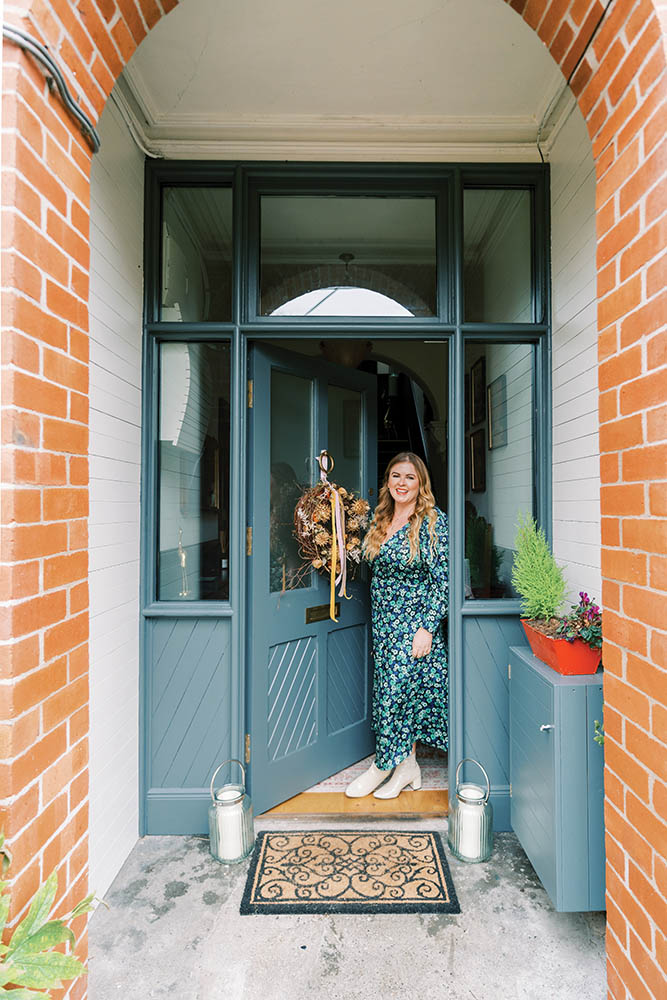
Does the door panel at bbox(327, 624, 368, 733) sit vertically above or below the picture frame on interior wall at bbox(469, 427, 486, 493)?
below

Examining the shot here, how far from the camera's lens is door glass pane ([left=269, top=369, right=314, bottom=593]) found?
2779 mm

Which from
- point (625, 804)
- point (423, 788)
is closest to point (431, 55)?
point (625, 804)

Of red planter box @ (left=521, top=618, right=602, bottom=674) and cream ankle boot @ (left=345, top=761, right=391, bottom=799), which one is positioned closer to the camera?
red planter box @ (left=521, top=618, right=602, bottom=674)

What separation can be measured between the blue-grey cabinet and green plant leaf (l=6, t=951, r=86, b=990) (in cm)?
151

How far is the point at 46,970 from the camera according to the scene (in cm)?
91

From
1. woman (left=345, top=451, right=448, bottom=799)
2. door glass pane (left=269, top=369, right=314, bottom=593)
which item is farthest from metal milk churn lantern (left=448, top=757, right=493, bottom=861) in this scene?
door glass pane (left=269, top=369, right=314, bottom=593)

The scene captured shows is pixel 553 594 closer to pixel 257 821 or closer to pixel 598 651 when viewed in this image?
pixel 598 651

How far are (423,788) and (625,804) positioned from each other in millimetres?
1768

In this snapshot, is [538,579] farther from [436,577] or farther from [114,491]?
[114,491]

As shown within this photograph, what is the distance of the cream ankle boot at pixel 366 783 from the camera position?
280cm

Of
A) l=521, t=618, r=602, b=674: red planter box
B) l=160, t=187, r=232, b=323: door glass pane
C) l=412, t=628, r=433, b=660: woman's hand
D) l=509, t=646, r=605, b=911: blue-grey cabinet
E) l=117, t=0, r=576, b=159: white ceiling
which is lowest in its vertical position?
l=509, t=646, r=605, b=911: blue-grey cabinet

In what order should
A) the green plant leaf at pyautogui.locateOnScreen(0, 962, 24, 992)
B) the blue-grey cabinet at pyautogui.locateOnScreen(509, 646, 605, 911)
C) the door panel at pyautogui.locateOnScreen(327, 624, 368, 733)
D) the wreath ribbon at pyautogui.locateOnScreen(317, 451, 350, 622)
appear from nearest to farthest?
the green plant leaf at pyautogui.locateOnScreen(0, 962, 24, 992) < the blue-grey cabinet at pyautogui.locateOnScreen(509, 646, 605, 911) < the wreath ribbon at pyautogui.locateOnScreen(317, 451, 350, 622) < the door panel at pyautogui.locateOnScreen(327, 624, 368, 733)

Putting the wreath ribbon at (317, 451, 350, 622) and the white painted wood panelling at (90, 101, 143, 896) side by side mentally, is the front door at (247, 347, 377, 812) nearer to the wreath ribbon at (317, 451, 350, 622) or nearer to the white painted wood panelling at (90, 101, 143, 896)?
the wreath ribbon at (317, 451, 350, 622)

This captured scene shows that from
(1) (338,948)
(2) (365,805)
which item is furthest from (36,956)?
(2) (365,805)
